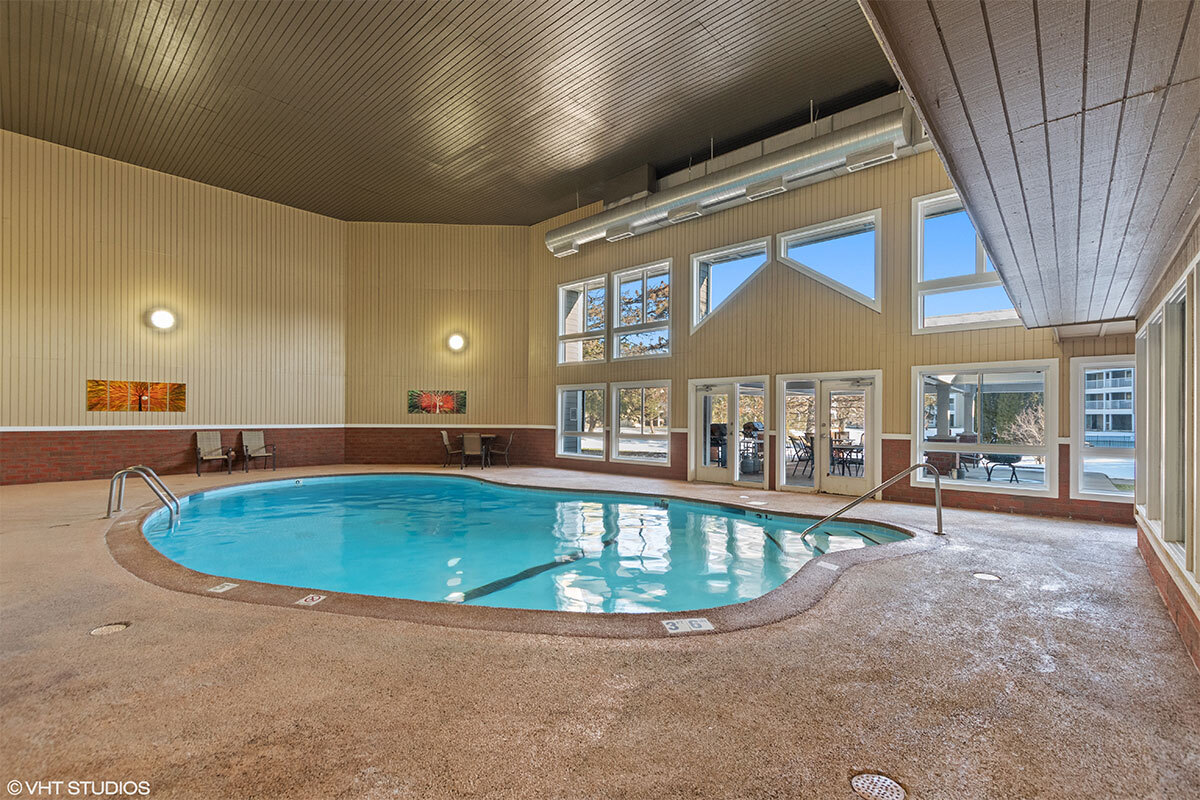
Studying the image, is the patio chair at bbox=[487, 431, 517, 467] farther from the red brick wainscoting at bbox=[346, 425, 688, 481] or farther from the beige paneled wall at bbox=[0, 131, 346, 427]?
the beige paneled wall at bbox=[0, 131, 346, 427]

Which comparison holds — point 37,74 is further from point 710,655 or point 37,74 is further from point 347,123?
point 710,655

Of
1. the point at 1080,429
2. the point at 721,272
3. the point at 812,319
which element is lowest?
the point at 1080,429

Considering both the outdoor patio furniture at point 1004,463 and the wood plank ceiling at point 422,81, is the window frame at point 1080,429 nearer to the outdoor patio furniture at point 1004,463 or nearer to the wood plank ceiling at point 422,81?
the outdoor patio furniture at point 1004,463

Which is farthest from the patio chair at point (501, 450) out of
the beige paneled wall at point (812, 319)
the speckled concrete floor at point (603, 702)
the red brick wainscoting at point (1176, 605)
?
the red brick wainscoting at point (1176, 605)

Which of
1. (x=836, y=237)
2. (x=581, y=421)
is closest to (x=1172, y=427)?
(x=836, y=237)

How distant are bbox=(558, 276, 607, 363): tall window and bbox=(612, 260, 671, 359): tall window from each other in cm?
36

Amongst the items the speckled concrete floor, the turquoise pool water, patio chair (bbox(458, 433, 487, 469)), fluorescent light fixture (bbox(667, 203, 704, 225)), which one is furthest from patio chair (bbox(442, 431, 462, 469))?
the speckled concrete floor

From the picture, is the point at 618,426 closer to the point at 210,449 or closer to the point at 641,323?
the point at 641,323

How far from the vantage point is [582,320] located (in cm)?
1162

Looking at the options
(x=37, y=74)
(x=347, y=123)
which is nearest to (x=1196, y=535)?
(x=347, y=123)

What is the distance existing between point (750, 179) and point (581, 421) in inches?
227

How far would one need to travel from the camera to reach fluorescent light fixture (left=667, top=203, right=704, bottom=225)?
8.59 meters

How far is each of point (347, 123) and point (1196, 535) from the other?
372 inches

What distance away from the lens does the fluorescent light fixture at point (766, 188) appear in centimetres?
746
